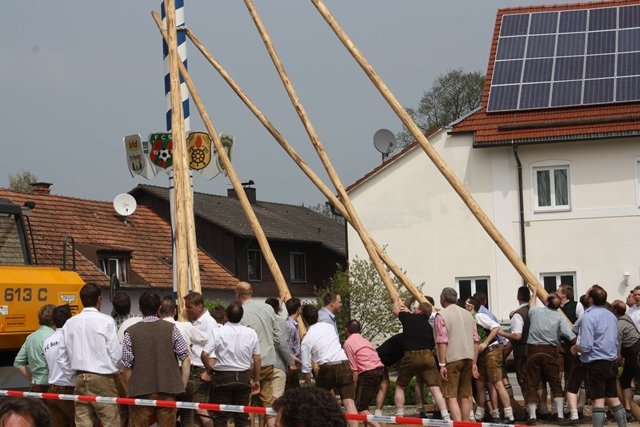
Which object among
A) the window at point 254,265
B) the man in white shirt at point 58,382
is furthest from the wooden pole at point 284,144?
the window at point 254,265

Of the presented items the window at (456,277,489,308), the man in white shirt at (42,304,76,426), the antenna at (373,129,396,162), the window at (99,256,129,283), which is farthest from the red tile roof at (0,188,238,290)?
the man in white shirt at (42,304,76,426)

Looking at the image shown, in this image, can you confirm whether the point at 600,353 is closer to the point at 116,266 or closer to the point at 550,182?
the point at 550,182

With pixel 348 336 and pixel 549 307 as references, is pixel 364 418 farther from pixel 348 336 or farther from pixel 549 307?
pixel 549 307

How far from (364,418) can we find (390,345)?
16.4ft

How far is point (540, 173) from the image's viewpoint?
33.7m

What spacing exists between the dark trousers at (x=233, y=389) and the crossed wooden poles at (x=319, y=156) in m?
2.29

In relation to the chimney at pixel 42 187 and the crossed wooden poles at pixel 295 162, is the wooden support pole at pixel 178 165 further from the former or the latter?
the chimney at pixel 42 187

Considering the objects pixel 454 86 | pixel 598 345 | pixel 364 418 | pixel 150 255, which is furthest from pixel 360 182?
pixel 454 86

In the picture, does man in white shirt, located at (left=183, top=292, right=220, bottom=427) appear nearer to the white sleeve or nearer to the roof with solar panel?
the white sleeve

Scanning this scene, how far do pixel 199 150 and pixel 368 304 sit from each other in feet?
58.2

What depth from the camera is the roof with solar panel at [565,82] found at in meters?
32.2

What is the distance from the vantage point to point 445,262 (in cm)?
3431

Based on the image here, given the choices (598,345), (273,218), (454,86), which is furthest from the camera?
(454,86)

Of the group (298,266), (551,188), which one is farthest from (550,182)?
(298,266)
